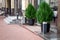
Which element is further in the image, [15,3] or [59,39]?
[15,3]

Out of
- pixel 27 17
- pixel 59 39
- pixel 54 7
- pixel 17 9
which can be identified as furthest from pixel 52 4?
pixel 17 9

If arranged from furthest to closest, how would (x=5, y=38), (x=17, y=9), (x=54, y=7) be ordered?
1. (x=17, y=9)
2. (x=54, y=7)
3. (x=5, y=38)

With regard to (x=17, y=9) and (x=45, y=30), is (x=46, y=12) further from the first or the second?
(x=17, y=9)

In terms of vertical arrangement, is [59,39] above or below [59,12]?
below

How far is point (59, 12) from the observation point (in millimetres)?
7320

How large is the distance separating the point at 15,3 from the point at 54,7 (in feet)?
23.7

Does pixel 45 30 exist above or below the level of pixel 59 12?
below

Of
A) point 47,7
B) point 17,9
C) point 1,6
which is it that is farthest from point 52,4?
point 1,6

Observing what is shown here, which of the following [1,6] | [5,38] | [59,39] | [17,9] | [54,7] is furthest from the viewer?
[1,6]

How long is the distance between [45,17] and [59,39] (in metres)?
1.37

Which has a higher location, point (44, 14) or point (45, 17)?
point (44, 14)

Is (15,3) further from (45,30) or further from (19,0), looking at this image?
(45,30)

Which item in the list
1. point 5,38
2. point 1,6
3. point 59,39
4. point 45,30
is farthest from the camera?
point 1,6

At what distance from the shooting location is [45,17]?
24.2 feet
